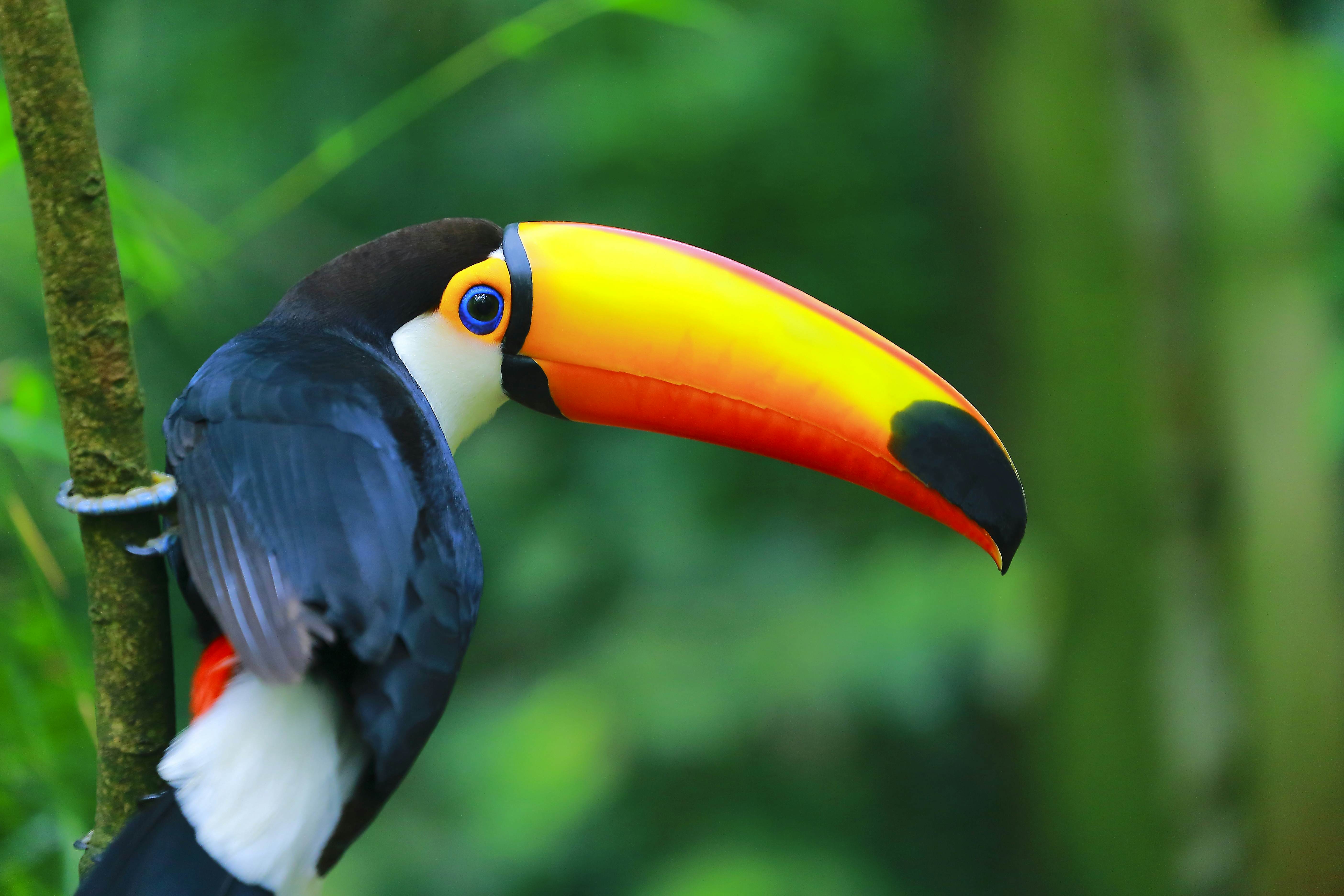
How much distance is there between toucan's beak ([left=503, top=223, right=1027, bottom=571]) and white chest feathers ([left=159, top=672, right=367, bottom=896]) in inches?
16.8

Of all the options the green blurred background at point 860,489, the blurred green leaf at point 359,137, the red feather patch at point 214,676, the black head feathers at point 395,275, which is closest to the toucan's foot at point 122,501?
the red feather patch at point 214,676

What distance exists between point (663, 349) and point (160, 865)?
2.16 feet

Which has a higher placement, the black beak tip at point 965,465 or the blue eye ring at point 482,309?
the blue eye ring at point 482,309

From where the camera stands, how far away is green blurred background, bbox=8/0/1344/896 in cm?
250

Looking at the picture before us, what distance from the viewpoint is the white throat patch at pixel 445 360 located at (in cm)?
127

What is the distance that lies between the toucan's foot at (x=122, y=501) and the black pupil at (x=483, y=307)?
408 millimetres

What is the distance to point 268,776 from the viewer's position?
979 mm

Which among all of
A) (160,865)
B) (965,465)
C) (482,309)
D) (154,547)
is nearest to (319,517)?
(154,547)

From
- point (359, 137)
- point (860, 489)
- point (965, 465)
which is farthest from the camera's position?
point (860, 489)

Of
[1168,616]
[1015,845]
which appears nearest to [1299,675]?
[1168,616]

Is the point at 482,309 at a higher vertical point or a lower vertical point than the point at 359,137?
lower

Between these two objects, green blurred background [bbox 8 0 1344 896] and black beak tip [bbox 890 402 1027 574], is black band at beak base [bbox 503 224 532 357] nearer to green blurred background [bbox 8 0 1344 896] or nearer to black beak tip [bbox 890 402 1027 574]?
black beak tip [bbox 890 402 1027 574]

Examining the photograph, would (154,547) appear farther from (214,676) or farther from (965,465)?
(965,465)

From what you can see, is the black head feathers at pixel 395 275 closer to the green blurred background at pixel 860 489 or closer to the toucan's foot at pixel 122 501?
the toucan's foot at pixel 122 501
